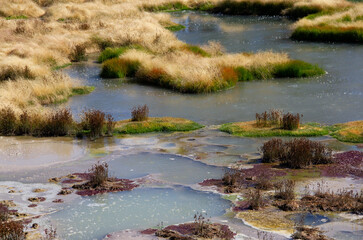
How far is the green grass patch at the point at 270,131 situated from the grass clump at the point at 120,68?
12.3 m

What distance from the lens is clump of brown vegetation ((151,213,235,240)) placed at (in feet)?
40.5

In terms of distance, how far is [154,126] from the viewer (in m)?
22.0

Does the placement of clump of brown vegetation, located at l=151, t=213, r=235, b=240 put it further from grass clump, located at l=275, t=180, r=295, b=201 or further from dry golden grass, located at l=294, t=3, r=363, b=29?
dry golden grass, located at l=294, t=3, r=363, b=29

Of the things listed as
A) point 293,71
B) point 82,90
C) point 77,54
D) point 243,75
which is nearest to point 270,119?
point 243,75

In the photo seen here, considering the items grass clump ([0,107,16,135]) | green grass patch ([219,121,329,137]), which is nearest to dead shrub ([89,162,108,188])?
green grass patch ([219,121,329,137])

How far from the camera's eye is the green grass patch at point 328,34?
41031 millimetres

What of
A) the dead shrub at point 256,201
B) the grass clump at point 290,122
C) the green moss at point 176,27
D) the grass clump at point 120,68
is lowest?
the dead shrub at point 256,201

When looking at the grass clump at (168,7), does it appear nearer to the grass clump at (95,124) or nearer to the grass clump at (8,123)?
the grass clump at (8,123)

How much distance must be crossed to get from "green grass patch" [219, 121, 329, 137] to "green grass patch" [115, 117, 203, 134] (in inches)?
51.3

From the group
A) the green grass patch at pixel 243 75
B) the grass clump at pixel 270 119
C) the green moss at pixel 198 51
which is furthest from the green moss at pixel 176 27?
the grass clump at pixel 270 119

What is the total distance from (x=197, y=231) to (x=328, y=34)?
32.6 m

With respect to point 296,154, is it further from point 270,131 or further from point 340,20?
point 340,20

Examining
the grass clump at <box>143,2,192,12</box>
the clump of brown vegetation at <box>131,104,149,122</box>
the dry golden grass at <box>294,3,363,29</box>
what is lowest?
the clump of brown vegetation at <box>131,104,149,122</box>

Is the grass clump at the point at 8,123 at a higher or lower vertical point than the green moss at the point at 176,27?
lower
